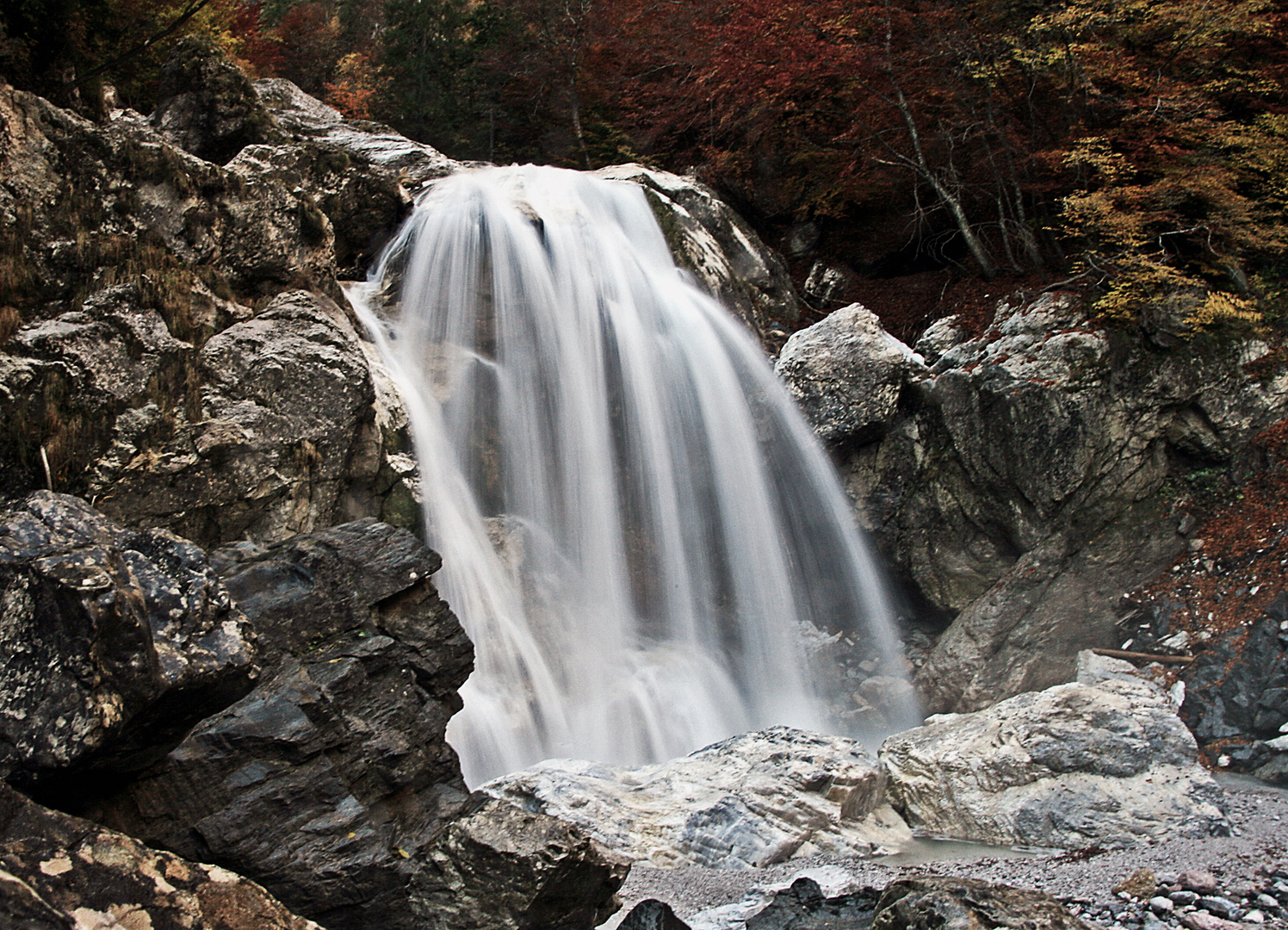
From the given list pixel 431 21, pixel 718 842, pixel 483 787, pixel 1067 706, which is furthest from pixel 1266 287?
pixel 431 21

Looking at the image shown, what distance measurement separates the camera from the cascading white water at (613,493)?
959 centimetres

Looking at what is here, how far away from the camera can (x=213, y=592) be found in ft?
13.8

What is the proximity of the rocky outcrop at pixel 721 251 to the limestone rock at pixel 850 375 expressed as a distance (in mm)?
1845

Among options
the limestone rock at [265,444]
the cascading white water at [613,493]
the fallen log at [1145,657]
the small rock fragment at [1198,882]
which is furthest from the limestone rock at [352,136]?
the small rock fragment at [1198,882]

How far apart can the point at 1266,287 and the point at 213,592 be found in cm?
1243

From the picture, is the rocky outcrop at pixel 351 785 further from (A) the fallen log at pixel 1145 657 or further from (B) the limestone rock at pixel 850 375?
(A) the fallen log at pixel 1145 657

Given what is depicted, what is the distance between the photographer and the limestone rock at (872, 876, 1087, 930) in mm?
3750

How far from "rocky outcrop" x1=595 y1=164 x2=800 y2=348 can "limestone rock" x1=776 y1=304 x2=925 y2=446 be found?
1845 mm

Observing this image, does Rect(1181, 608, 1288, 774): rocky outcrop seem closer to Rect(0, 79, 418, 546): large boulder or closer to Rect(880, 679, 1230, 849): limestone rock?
Rect(880, 679, 1230, 849): limestone rock

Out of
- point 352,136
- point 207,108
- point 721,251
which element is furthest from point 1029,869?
point 352,136

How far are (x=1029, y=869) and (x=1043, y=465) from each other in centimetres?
569

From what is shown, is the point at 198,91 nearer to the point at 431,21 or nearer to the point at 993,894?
the point at 431,21

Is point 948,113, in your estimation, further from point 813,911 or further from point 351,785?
point 351,785

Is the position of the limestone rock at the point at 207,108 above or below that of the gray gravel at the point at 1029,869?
above
